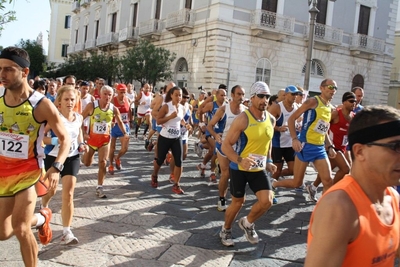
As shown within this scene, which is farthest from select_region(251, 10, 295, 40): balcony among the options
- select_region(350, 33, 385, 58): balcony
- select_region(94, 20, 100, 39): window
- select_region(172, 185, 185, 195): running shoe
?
select_region(94, 20, 100, 39): window

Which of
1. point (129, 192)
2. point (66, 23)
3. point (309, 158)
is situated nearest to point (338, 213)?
point (309, 158)

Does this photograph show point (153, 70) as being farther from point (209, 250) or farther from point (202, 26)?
point (209, 250)

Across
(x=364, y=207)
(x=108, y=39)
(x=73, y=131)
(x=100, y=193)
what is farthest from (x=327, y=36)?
(x=364, y=207)

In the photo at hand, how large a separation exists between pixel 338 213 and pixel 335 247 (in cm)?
13

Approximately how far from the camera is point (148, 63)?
2528cm

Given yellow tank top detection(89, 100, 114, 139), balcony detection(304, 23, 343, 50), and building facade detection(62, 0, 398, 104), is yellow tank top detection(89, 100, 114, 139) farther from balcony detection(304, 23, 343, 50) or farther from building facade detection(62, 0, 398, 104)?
balcony detection(304, 23, 343, 50)

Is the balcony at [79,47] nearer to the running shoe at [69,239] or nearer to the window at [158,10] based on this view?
the window at [158,10]

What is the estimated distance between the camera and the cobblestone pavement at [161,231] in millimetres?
4273

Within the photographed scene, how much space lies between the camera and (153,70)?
2530 centimetres

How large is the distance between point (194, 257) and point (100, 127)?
118 inches

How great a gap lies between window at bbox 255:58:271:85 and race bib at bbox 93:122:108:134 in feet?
63.5

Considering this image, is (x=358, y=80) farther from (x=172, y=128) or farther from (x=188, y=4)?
(x=172, y=128)

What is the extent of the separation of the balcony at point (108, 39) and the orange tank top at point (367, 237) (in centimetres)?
3593

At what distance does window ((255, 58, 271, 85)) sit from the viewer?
25.1 m
